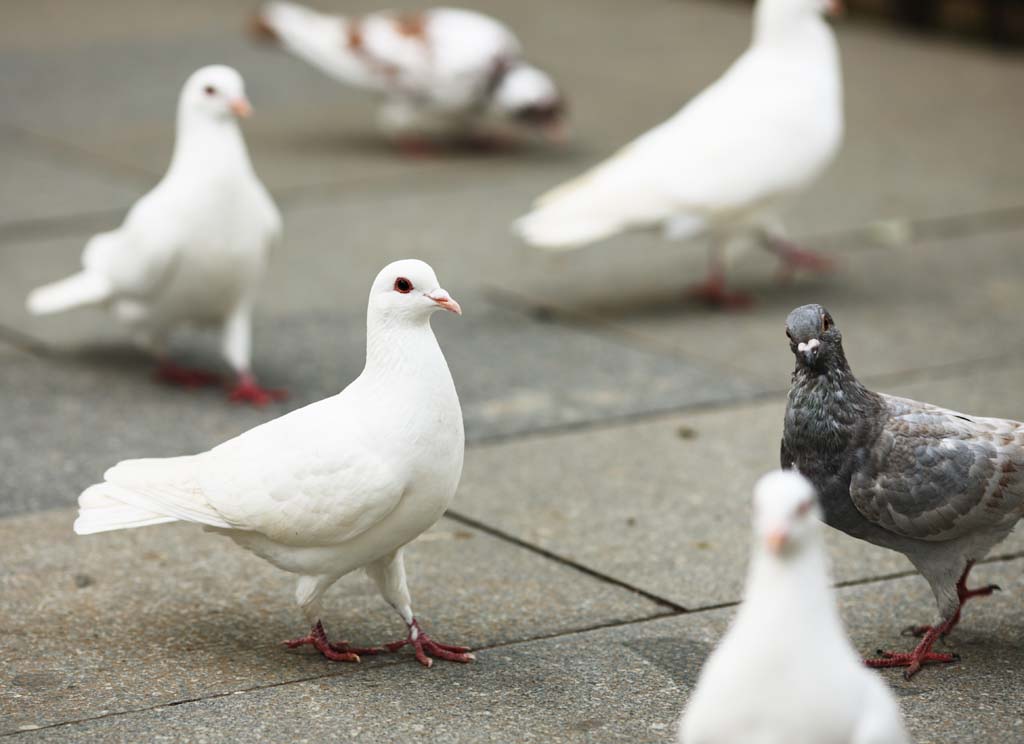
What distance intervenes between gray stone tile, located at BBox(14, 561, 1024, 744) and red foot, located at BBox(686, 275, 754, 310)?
Result: 3406 millimetres

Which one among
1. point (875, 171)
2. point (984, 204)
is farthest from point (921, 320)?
point (875, 171)

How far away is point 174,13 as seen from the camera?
15047 mm

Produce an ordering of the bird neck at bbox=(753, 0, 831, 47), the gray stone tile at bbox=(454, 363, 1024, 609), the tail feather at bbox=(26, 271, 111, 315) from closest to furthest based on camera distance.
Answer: the gray stone tile at bbox=(454, 363, 1024, 609) → the tail feather at bbox=(26, 271, 111, 315) → the bird neck at bbox=(753, 0, 831, 47)

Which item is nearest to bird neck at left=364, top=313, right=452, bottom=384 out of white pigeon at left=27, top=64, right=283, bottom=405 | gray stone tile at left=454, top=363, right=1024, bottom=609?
gray stone tile at left=454, top=363, right=1024, bottom=609

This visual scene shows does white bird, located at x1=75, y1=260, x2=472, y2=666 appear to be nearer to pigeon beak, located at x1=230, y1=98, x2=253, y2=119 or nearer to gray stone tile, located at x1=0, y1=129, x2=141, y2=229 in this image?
pigeon beak, located at x1=230, y1=98, x2=253, y2=119

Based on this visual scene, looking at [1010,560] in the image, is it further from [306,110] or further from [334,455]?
[306,110]

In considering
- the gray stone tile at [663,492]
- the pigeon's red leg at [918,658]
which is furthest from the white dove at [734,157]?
the pigeon's red leg at [918,658]

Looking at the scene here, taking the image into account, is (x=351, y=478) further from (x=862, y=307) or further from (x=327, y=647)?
(x=862, y=307)

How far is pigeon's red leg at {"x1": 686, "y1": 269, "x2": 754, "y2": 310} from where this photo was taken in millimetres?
7758

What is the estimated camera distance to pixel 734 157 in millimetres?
7363

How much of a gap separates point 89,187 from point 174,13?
5875mm

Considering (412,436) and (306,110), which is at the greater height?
(412,436)

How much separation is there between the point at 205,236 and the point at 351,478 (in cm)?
251

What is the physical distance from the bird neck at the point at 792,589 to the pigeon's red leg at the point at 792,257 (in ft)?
16.4
